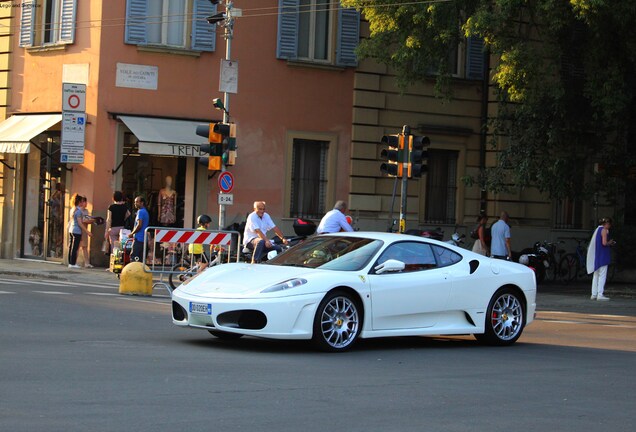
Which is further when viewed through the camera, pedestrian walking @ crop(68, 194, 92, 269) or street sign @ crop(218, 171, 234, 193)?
pedestrian walking @ crop(68, 194, 92, 269)

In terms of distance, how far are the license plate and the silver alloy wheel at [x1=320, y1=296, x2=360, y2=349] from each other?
1.20 m

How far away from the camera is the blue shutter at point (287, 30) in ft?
92.0

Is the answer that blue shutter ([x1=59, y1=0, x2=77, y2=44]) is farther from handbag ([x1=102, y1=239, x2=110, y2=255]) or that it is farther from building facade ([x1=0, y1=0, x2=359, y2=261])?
handbag ([x1=102, y1=239, x2=110, y2=255])

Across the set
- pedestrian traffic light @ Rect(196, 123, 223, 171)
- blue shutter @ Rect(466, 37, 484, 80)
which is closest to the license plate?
pedestrian traffic light @ Rect(196, 123, 223, 171)

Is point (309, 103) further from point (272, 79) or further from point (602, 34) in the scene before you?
point (602, 34)

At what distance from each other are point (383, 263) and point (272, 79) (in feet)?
53.3

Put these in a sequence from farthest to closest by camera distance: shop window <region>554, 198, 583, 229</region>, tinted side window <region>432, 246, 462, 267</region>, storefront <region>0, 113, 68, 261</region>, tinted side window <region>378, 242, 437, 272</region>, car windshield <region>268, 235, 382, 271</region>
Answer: shop window <region>554, 198, 583, 229</region>, storefront <region>0, 113, 68, 261</region>, tinted side window <region>432, 246, 462, 267</region>, tinted side window <region>378, 242, 437, 272</region>, car windshield <region>268, 235, 382, 271</region>

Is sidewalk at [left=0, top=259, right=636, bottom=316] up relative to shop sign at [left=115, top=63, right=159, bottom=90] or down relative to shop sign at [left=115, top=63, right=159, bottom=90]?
down

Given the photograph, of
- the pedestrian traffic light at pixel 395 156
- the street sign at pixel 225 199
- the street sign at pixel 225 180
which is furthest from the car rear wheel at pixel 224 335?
the street sign at pixel 225 199

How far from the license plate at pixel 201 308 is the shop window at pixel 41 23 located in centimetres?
1694

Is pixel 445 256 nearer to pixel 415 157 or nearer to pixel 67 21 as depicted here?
pixel 415 157

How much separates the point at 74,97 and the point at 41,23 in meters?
3.16

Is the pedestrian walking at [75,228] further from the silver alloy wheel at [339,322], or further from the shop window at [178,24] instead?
the silver alloy wheel at [339,322]

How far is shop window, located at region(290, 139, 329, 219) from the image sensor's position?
28.8 meters
